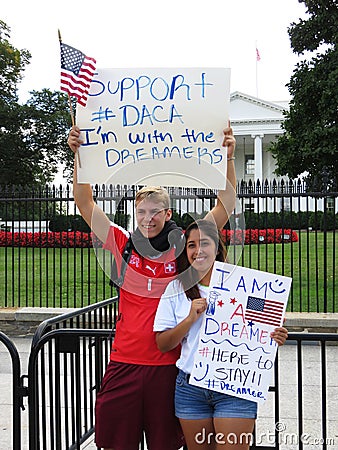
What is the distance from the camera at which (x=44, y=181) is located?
135 ft

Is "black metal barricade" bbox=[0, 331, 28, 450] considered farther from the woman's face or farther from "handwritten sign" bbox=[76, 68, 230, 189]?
the woman's face

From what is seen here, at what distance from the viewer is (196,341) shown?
3197 mm

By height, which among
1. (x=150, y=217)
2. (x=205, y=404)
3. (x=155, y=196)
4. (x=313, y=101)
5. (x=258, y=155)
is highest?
(x=258, y=155)

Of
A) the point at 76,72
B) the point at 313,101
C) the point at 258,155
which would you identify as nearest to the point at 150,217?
the point at 76,72

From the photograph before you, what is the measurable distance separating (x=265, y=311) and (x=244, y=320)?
11 cm

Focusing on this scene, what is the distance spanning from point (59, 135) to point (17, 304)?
99.9ft

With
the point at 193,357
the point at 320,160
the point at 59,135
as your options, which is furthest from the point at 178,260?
the point at 59,135

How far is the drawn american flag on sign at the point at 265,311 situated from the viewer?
319cm

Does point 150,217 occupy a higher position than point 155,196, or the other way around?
point 155,196

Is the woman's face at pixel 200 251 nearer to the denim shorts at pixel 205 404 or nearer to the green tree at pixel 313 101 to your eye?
the denim shorts at pixel 205 404

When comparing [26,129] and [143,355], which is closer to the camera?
[143,355]

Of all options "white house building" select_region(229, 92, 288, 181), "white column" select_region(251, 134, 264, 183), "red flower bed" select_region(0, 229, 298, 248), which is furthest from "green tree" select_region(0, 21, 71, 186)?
"red flower bed" select_region(0, 229, 298, 248)

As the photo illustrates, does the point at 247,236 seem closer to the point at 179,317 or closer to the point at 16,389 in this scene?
the point at 16,389

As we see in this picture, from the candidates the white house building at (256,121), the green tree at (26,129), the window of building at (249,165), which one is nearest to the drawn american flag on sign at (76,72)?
the green tree at (26,129)
